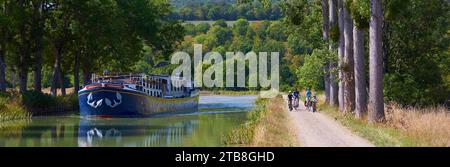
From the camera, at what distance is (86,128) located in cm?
3938

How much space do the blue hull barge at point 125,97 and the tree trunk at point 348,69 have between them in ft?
58.5

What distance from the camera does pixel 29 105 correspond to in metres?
49.3

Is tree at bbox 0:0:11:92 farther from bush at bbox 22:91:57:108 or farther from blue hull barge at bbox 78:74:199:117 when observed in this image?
blue hull barge at bbox 78:74:199:117

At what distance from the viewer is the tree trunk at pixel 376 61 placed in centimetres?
2706

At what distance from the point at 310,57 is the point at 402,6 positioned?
1230 cm

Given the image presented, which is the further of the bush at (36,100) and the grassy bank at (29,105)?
the bush at (36,100)

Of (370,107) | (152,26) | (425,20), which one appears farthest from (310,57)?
(152,26)

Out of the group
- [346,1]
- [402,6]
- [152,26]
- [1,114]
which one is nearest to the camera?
[402,6]

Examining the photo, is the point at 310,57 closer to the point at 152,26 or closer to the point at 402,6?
the point at 402,6

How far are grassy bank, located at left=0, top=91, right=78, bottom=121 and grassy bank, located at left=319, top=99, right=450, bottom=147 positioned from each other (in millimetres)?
23025

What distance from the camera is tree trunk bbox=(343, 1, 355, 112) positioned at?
34.6m

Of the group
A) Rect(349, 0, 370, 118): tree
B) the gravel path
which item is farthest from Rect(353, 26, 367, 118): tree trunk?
the gravel path

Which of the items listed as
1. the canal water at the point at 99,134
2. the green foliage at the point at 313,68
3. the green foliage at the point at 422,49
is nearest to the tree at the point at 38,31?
the canal water at the point at 99,134

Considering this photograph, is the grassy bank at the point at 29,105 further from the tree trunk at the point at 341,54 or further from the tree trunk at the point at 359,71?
the tree trunk at the point at 359,71
